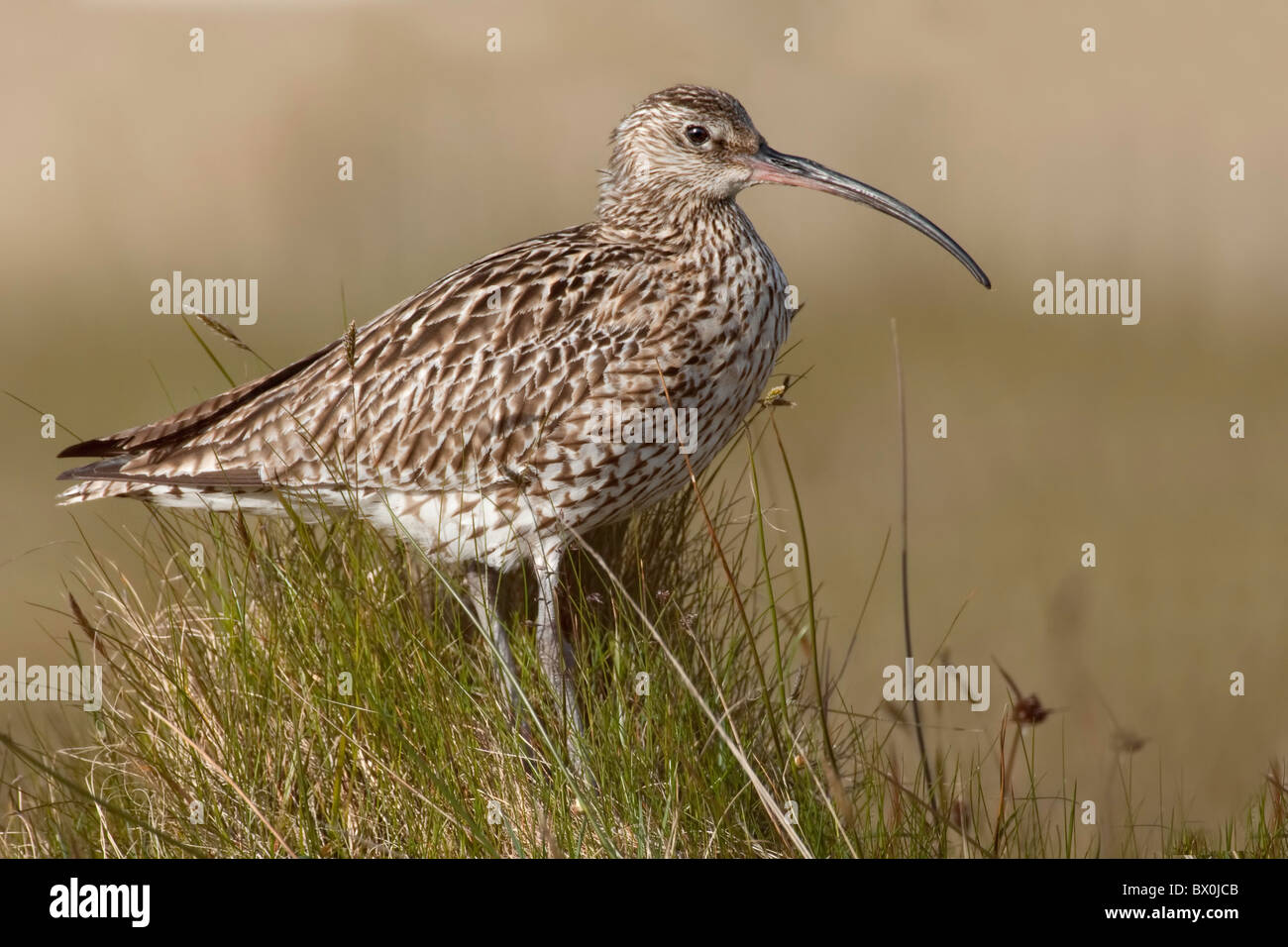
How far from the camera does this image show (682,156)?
5.94 meters

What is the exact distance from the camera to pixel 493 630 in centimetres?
497

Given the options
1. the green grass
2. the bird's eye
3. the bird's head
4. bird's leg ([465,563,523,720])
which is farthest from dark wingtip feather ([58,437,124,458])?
the bird's eye

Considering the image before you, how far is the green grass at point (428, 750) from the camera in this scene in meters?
3.98

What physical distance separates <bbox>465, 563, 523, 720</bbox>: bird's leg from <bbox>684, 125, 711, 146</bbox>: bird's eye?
2149 mm

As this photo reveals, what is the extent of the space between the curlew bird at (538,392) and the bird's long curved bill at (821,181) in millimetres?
12

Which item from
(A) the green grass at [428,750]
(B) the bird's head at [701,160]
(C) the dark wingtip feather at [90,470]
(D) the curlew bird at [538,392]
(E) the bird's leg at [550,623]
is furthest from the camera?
(B) the bird's head at [701,160]

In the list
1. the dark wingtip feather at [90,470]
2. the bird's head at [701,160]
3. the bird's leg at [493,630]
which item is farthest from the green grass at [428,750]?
the bird's head at [701,160]

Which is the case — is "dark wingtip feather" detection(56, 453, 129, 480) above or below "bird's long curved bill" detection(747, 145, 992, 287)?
below

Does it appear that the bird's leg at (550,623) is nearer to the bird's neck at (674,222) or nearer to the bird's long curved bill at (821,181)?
the bird's neck at (674,222)

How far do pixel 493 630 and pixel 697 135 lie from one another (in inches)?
98.1

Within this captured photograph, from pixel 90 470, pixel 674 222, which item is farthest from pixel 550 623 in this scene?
pixel 90 470

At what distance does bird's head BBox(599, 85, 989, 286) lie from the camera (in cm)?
Answer: 590

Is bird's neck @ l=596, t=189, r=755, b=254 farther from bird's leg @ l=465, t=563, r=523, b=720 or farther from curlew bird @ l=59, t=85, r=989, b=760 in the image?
bird's leg @ l=465, t=563, r=523, b=720
